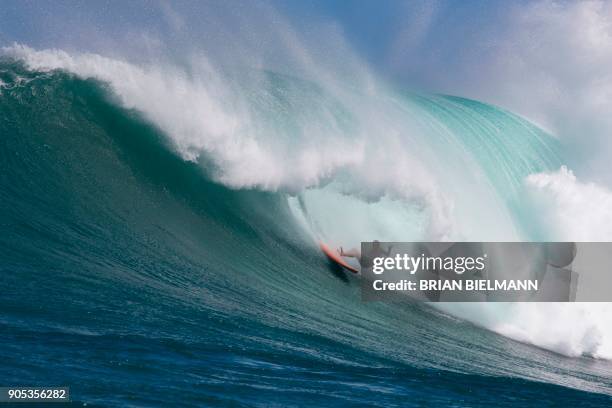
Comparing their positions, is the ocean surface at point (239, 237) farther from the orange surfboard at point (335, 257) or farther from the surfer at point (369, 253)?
the surfer at point (369, 253)

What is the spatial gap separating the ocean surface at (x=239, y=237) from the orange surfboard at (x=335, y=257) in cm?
29

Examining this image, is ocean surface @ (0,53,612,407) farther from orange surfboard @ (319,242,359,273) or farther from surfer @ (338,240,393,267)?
surfer @ (338,240,393,267)

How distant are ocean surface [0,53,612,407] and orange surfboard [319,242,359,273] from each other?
11.3 inches

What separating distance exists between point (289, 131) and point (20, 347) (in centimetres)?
1148

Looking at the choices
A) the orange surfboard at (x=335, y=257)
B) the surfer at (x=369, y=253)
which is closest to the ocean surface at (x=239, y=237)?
the orange surfboard at (x=335, y=257)

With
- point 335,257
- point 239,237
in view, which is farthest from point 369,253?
point 239,237

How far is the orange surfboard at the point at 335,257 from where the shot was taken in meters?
13.2

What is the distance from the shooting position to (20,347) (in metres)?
5.76

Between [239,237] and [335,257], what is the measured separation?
2.18m

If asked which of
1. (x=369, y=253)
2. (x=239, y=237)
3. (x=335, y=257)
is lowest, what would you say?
(x=335, y=257)

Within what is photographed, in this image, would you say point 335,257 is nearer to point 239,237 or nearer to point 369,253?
point 369,253

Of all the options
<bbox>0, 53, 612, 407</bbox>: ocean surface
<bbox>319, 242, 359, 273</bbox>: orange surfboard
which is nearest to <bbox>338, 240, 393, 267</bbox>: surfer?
<bbox>319, 242, 359, 273</bbox>: orange surfboard

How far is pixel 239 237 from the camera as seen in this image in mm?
12594

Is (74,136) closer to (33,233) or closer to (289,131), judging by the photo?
(33,233)
